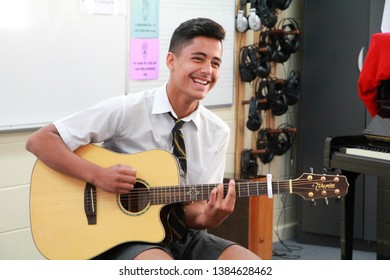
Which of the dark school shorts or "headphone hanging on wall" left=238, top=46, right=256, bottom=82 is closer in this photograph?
the dark school shorts

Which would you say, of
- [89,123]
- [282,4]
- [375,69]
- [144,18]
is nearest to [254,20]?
[282,4]

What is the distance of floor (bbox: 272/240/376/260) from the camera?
15.3 ft

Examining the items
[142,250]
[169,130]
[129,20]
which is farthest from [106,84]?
[142,250]

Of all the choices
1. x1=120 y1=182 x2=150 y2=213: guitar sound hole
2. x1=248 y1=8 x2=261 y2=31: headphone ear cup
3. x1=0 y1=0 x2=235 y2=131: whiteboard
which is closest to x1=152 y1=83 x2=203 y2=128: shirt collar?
x1=120 y1=182 x2=150 y2=213: guitar sound hole

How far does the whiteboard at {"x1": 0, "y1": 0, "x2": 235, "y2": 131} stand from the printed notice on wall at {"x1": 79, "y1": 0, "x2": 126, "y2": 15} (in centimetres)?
2

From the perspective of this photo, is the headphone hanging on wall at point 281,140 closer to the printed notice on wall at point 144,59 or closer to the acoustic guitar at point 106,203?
the printed notice on wall at point 144,59

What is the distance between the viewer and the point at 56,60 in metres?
3.61

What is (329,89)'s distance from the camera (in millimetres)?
4801

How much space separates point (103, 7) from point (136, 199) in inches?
60.9

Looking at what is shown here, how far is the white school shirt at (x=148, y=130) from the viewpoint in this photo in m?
2.50

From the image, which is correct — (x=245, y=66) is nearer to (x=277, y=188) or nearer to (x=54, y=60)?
(x=54, y=60)

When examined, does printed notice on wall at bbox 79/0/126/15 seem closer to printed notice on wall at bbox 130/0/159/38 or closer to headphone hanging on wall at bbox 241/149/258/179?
printed notice on wall at bbox 130/0/159/38

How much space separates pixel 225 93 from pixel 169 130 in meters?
2.08

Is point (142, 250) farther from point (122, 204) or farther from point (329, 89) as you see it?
point (329, 89)
